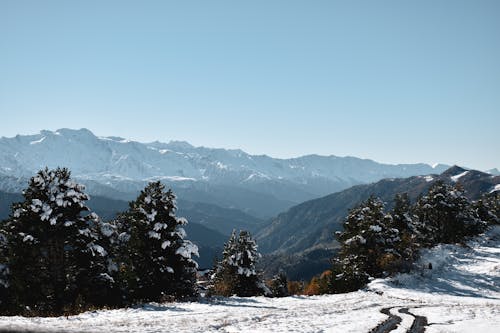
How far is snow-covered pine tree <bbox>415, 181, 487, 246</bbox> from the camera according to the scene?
267 feet

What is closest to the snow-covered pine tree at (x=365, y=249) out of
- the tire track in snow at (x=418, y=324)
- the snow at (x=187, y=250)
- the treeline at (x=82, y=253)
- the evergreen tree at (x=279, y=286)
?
the evergreen tree at (x=279, y=286)

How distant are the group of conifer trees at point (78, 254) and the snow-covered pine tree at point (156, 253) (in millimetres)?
85

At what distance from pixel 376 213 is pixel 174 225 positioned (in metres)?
32.6

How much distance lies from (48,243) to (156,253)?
8.91m

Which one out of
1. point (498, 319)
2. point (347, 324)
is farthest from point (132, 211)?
point (498, 319)

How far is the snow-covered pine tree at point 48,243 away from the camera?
3297 cm

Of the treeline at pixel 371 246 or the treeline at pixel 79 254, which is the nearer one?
the treeline at pixel 79 254

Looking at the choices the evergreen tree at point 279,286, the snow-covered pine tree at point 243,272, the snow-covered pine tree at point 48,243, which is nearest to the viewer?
the snow-covered pine tree at point 48,243

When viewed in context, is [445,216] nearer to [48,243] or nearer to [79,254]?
[79,254]

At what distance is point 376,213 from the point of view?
198 ft

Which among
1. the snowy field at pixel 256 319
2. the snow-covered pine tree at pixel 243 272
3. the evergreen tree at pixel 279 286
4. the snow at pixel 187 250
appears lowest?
the evergreen tree at pixel 279 286

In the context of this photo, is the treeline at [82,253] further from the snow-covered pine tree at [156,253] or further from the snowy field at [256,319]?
the snowy field at [256,319]

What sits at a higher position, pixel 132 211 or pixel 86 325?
pixel 132 211

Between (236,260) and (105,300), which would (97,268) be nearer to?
(105,300)
